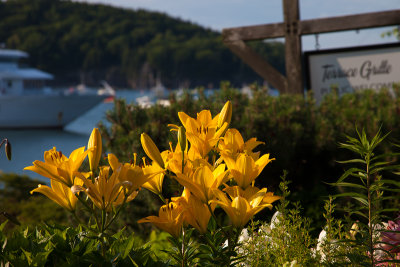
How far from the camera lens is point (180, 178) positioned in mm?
1158

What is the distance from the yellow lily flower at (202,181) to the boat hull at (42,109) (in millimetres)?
37803

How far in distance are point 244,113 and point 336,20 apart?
101 inches

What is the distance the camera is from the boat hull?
121 ft

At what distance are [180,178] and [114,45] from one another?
248ft

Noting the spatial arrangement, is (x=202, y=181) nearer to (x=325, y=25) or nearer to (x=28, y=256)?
(x=28, y=256)

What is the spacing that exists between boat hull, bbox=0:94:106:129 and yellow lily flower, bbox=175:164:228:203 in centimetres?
3780

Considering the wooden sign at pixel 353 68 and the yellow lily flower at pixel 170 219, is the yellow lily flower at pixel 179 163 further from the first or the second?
the wooden sign at pixel 353 68

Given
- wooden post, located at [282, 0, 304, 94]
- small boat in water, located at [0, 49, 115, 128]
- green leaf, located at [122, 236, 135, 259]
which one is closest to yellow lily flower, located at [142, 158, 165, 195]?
green leaf, located at [122, 236, 135, 259]

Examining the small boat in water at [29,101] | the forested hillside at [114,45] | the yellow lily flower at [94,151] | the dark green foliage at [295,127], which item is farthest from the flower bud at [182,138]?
the forested hillside at [114,45]

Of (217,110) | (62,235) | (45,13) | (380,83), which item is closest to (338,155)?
(380,83)

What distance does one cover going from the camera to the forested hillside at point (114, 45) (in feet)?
232

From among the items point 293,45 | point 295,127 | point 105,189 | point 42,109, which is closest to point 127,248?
point 105,189

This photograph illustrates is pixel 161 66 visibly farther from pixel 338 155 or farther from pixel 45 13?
pixel 338 155

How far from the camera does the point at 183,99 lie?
471cm
